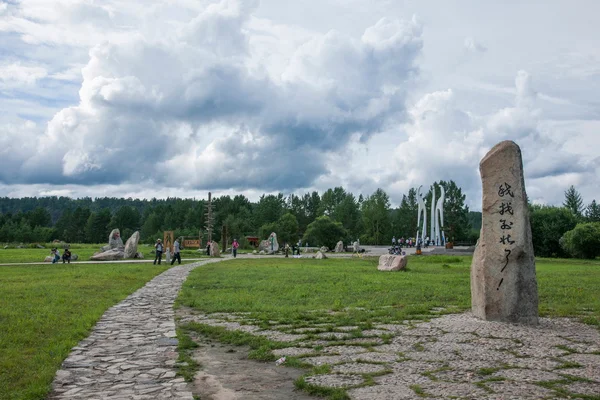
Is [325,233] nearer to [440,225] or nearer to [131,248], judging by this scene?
[440,225]

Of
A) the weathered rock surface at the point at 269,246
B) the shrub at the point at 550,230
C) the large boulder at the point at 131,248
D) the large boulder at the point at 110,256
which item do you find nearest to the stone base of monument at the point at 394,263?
the large boulder at the point at 110,256

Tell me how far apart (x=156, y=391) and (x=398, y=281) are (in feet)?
46.7

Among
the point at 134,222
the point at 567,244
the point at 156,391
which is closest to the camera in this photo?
the point at 156,391

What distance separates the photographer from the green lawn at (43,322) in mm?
6695

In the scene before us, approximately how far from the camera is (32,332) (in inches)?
372

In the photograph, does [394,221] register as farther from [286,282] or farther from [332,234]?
[286,282]

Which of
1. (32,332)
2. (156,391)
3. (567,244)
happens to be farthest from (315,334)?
(567,244)

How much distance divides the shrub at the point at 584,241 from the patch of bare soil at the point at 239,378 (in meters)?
48.9

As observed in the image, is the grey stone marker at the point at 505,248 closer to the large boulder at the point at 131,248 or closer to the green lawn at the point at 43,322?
the green lawn at the point at 43,322

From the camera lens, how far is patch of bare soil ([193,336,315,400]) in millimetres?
6215

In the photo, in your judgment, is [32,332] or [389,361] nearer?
[389,361]

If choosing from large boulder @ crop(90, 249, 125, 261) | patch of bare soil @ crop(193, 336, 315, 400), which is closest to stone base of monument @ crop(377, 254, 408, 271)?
patch of bare soil @ crop(193, 336, 315, 400)

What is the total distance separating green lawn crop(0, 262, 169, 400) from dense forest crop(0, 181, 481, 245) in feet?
178


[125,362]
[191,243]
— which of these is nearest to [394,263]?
[125,362]
